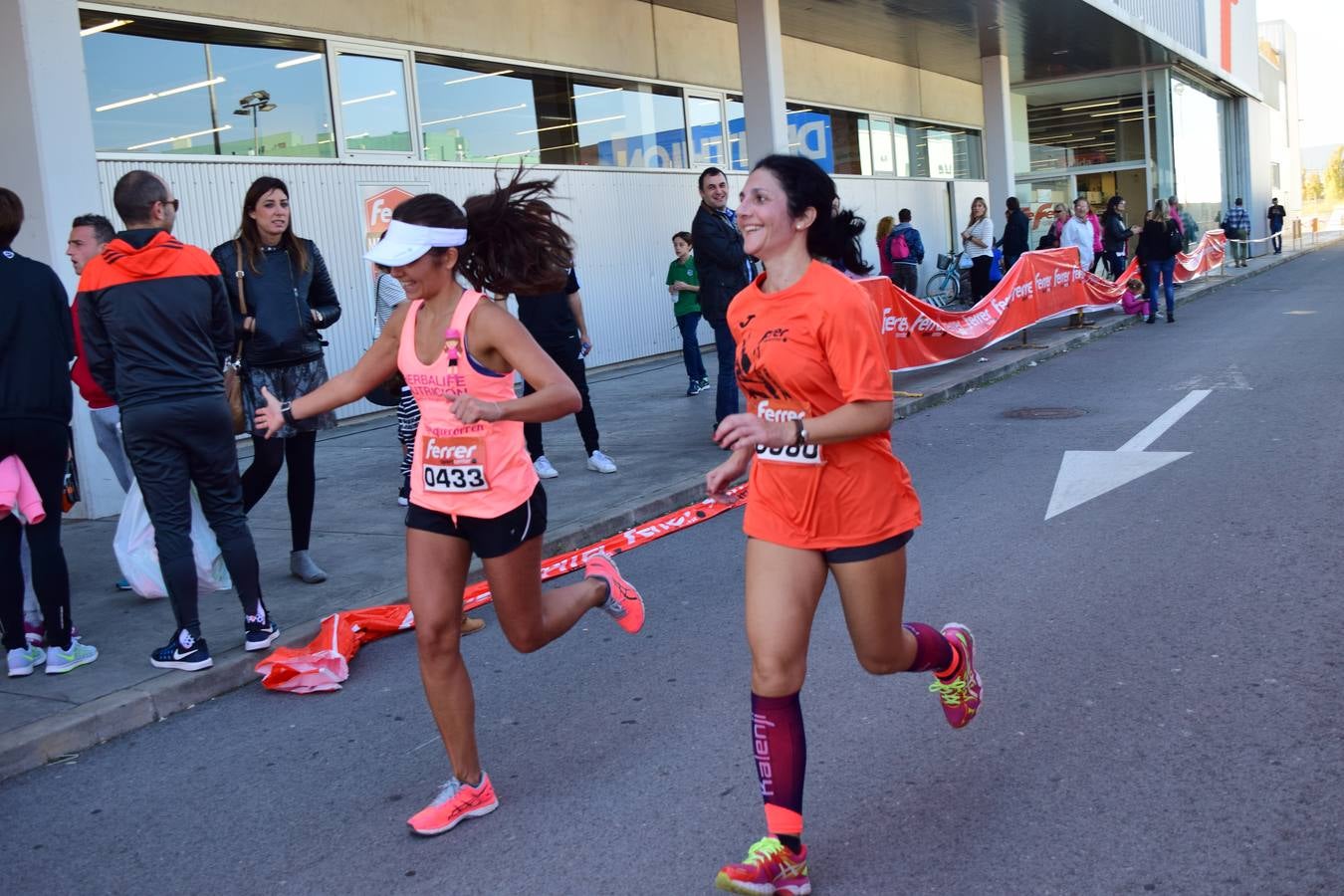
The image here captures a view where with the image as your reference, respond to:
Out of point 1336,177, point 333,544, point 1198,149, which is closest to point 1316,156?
point 1336,177

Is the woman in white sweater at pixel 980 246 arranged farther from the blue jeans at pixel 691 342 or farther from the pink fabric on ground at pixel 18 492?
the pink fabric on ground at pixel 18 492

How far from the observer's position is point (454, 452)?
3.82 m

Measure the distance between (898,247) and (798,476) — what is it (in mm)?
18044

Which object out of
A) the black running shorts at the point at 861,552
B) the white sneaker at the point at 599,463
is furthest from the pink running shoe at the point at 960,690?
the white sneaker at the point at 599,463

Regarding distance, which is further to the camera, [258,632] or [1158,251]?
[1158,251]

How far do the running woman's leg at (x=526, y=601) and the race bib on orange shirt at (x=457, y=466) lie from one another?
25 centimetres

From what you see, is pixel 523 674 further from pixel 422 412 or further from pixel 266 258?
pixel 266 258

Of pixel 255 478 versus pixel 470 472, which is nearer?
pixel 470 472

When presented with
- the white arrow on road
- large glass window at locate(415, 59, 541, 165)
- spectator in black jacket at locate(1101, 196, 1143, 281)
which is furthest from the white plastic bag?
spectator in black jacket at locate(1101, 196, 1143, 281)

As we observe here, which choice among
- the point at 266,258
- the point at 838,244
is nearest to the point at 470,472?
the point at 838,244

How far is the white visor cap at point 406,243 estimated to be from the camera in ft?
12.5

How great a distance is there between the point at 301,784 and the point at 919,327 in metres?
11.0

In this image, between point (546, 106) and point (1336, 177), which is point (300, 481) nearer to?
point (546, 106)

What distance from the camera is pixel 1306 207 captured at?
115 meters
